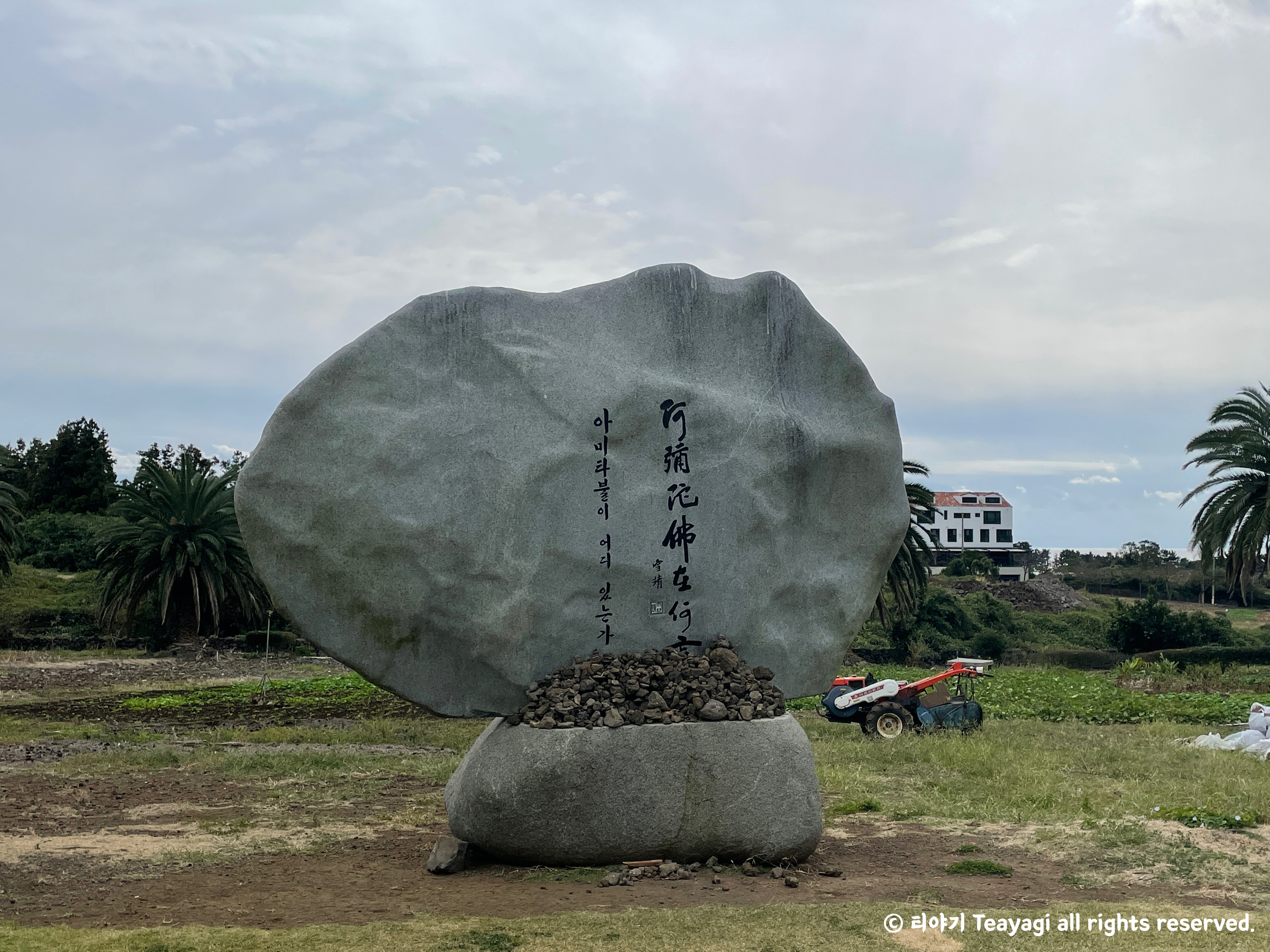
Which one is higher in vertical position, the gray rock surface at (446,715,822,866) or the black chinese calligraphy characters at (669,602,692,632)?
the black chinese calligraphy characters at (669,602,692,632)

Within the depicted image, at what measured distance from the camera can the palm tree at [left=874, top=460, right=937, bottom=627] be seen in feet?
85.8

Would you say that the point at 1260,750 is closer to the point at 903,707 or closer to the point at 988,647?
the point at 903,707

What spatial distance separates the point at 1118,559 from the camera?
65.1m

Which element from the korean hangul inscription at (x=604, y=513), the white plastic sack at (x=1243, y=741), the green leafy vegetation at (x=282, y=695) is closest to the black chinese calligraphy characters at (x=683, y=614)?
the korean hangul inscription at (x=604, y=513)

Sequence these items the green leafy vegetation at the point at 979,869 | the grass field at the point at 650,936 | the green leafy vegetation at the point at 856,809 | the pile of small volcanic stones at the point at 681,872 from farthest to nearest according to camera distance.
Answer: the green leafy vegetation at the point at 856,809, the green leafy vegetation at the point at 979,869, the pile of small volcanic stones at the point at 681,872, the grass field at the point at 650,936

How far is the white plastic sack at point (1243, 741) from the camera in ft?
41.2

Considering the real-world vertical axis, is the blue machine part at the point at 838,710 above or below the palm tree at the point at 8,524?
below

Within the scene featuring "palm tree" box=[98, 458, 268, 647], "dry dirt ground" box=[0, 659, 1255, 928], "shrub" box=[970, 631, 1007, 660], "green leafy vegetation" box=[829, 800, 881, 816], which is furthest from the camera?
"shrub" box=[970, 631, 1007, 660]

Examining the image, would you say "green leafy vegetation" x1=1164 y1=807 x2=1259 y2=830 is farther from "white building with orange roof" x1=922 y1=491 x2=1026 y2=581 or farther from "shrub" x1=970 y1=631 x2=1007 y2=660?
"white building with orange roof" x1=922 y1=491 x2=1026 y2=581

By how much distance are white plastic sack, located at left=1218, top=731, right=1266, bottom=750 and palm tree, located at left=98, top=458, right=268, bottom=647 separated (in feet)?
75.7

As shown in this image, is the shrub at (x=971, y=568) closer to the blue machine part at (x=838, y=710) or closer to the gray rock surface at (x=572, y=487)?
the blue machine part at (x=838, y=710)

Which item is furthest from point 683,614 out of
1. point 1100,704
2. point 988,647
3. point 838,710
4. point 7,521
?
point 988,647

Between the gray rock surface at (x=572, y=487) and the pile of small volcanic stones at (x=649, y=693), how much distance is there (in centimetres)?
17

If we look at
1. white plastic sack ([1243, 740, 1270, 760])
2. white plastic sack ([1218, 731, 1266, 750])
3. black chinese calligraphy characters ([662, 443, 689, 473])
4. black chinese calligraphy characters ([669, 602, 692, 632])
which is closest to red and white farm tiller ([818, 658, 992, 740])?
white plastic sack ([1218, 731, 1266, 750])
